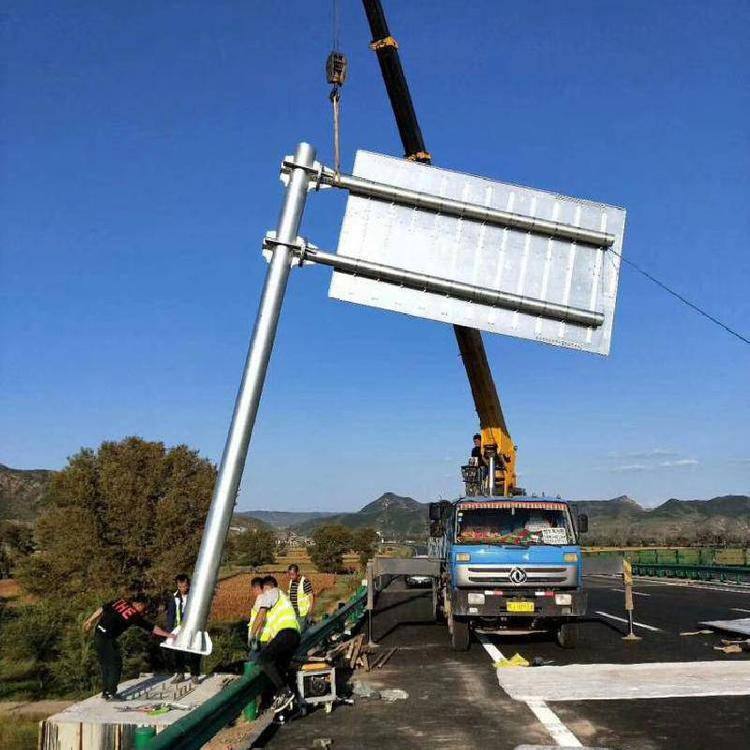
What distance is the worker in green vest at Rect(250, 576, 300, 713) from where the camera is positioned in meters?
7.77

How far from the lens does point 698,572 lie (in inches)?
1268

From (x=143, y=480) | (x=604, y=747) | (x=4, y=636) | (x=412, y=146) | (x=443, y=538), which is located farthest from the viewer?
(x=143, y=480)

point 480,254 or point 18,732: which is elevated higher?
point 480,254

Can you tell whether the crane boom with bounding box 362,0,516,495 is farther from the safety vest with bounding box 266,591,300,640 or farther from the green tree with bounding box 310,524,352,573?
the green tree with bounding box 310,524,352,573

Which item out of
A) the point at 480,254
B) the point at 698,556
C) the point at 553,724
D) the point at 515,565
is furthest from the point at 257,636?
the point at 698,556

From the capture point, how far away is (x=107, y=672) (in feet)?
26.7

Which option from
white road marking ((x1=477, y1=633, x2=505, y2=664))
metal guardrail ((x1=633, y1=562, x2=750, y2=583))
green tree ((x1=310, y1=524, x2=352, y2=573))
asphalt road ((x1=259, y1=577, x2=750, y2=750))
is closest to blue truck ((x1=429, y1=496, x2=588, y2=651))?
white road marking ((x1=477, y1=633, x2=505, y2=664))

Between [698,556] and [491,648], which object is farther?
[698,556]

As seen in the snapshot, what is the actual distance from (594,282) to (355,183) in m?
2.99

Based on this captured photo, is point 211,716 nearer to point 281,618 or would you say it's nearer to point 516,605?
point 281,618

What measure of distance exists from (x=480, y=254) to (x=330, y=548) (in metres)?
67.7

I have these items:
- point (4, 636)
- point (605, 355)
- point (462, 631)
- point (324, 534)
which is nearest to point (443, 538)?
point (462, 631)

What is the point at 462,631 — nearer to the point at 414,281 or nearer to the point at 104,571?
the point at 414,281

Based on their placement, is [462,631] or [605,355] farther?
[462,631]
